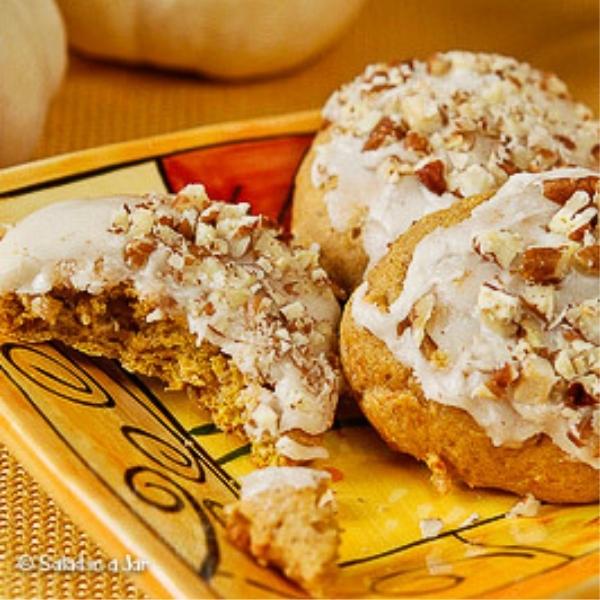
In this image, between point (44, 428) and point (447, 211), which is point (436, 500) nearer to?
point (447, 211)

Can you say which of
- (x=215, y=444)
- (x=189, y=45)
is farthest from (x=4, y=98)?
(x=215, y=444)

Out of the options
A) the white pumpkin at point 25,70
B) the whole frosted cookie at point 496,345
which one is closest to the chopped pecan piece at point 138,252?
the whole frosted cookie at point 496,345

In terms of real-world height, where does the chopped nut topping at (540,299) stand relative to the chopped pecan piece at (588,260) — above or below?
below

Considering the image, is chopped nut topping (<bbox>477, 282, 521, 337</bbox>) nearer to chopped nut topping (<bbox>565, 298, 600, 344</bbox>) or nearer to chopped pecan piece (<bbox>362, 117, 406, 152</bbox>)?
chopped nut topping (<bbox>565, 298, 600, 344</bbox>)

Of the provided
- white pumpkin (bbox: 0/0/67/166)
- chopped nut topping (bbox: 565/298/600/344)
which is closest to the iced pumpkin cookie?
chopped nut topping (bbox: 565/298/600/344)

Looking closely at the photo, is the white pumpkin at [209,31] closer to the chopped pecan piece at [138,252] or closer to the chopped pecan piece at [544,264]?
the chopped pecan piece at [138,252]

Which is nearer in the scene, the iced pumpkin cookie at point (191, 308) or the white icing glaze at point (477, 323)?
the white icing glaze at point (477, 323)

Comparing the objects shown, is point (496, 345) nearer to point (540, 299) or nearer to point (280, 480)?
point (540, 299)

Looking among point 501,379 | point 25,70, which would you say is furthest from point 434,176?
point 25,70
